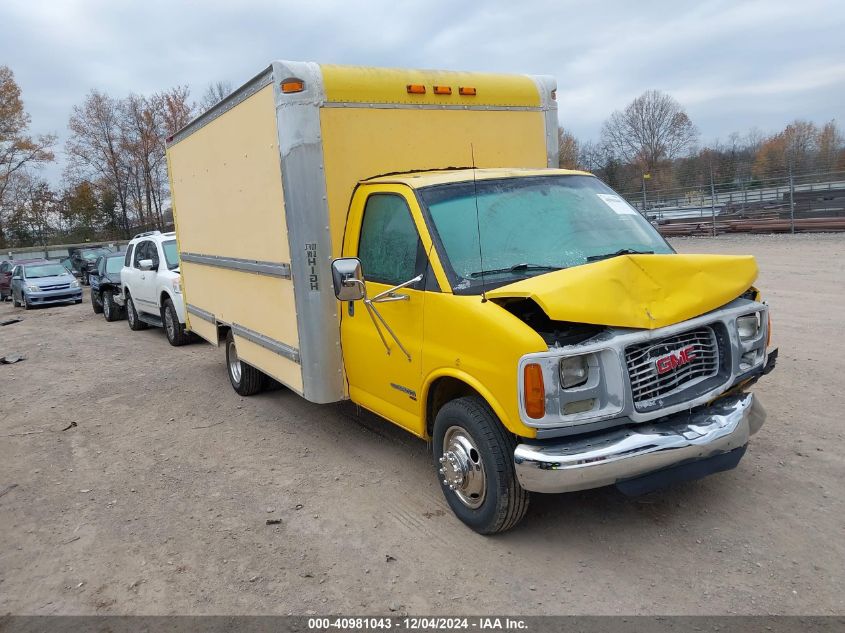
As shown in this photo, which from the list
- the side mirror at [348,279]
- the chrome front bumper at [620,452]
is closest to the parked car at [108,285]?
the side mirror at [348,279]

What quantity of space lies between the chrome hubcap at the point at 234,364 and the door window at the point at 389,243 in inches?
132

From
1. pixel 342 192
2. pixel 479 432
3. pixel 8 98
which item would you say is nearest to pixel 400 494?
pixel 479 432

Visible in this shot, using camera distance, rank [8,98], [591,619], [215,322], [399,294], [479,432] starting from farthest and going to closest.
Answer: [8,98], [215,322], [399,294], [479,432], [591,619]

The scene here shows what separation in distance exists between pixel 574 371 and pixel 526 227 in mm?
1254

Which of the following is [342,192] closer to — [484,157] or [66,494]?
[484,157]

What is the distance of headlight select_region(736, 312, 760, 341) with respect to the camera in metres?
4.04

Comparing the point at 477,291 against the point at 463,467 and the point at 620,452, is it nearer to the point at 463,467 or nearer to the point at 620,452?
the point at 463,467

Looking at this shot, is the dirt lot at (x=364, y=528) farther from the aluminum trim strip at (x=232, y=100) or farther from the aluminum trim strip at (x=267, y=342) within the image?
the aluminum trim strip at (x=232, y=100)

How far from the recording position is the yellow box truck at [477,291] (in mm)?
3445

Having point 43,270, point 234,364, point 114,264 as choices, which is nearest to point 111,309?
point 114,264

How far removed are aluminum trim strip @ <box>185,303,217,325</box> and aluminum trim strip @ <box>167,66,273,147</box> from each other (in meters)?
2.08

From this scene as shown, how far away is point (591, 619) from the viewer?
321 cm

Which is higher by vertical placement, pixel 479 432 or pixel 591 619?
pixel 479 432

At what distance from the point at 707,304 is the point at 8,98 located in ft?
173
